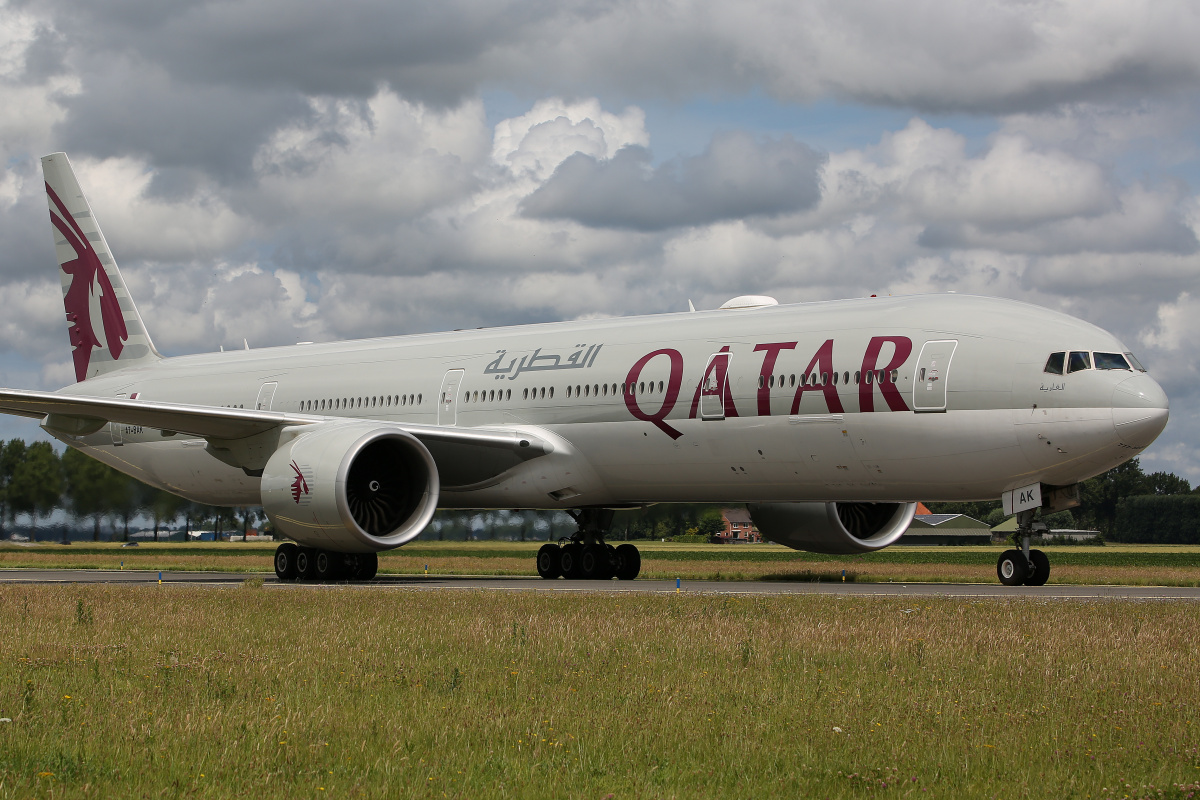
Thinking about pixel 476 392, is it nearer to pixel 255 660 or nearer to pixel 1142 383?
pixel 1142 383

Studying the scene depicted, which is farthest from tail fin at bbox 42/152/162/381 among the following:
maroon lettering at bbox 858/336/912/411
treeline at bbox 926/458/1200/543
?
treeline at bbox 926/458/1200/543

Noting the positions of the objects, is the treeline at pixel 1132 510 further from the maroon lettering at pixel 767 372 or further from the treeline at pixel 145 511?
the maroon lettering at pixel 767 372

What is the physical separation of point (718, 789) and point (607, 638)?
511 cm

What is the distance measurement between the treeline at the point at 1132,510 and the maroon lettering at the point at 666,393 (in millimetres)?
66901

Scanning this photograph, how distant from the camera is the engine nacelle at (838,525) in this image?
23.8m

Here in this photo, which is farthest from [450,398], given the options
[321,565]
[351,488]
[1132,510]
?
[1132,510]

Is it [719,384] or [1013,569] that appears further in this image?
[719,384]

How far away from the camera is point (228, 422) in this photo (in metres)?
22.5

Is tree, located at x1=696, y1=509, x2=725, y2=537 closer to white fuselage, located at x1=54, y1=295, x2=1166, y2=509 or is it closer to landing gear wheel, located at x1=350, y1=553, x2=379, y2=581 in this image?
white fuselage, located at x1=54, y1=295, x2=1166, y2=509

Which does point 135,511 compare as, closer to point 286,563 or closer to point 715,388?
point 286,563

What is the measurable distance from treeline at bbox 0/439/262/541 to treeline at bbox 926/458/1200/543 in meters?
62.3

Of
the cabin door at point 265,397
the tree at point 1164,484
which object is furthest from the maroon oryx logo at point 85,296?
the tree at point 1164,484

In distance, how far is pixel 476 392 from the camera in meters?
24.8

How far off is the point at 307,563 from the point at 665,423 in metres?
7.12
